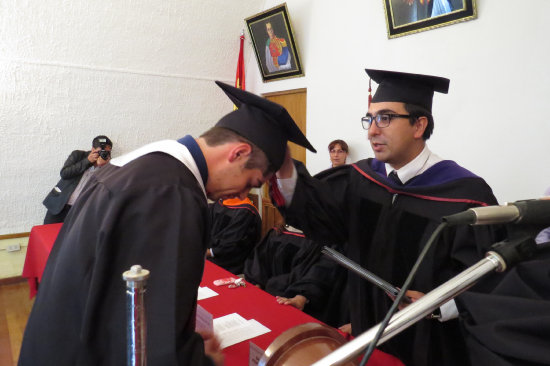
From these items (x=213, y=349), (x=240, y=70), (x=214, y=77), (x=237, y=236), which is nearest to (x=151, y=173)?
(x=213, y=349)

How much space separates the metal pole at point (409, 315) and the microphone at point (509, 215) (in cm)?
10

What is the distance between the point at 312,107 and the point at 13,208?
4533mm

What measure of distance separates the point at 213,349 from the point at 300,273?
2139 millimetres

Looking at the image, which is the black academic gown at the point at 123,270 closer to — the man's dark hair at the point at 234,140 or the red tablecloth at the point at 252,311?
the man's dark hair at the point at 234,140

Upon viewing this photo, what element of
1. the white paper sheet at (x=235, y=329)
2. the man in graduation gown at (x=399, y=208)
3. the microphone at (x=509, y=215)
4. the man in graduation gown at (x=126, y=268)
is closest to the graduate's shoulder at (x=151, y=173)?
the man in graduation gown at (x=126, y=268)

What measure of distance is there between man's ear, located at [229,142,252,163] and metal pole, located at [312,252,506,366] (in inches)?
34.8

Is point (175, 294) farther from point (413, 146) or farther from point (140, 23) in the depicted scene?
point (140, 23)

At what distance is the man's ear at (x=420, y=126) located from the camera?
6.63ft

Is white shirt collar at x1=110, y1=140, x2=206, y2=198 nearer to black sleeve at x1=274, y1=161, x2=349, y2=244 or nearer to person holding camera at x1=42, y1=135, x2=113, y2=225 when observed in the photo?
black sleeve at x1=274, y1=161, x2=349, y2=244

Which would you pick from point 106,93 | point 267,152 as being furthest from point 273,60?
point 267,152

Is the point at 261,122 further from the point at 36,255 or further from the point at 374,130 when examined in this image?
the point at 36,255

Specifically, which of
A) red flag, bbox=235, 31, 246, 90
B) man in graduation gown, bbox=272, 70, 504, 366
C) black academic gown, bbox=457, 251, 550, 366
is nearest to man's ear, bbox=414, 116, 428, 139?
man in graduation gown, bbox=272, 70, 504, 366

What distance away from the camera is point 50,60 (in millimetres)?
5273

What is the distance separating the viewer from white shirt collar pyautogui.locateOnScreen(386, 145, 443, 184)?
2.01m
